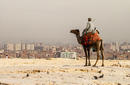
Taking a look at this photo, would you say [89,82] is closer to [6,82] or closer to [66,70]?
[6,82]

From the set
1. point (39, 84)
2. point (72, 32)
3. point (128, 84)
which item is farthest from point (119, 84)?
point (72, 32)

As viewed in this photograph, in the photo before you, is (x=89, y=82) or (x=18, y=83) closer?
(x=18, y=83)

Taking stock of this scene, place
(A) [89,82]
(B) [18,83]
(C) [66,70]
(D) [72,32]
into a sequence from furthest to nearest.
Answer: (D) [72,32], (C) [66,70], (A) [89,82], (B) [18,83]

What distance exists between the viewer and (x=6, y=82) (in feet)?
25.4

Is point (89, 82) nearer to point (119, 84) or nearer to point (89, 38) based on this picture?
point (119, 84)

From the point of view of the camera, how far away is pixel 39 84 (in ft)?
24.7

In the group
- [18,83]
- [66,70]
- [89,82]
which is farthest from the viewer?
[66,70]

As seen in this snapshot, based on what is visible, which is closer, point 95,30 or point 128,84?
point 128,84

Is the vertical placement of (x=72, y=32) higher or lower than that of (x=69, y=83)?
higher

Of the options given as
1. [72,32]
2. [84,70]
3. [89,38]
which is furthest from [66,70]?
[72,32]

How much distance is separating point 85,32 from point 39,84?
7419mm

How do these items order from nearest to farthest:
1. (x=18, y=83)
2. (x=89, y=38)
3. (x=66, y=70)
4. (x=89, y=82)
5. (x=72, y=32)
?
(x=18, y=83) → (x=89, y=82) → (x=66, y=70) → (x=89, y=38) → (x=72, y=32)

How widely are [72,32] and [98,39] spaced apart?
1.96 m

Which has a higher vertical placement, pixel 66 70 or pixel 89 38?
pixel 89 38
